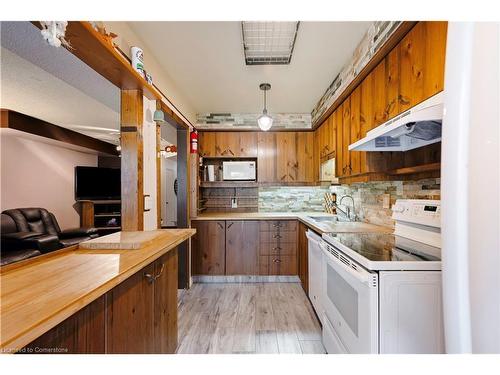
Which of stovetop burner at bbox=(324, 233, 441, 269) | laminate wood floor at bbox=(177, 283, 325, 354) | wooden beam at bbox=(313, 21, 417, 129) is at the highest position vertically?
wooden beam at bbox=(313, 21, 417, 129)

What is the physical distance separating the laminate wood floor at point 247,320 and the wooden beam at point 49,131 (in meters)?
2.06

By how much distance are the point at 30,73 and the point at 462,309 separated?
3055mm

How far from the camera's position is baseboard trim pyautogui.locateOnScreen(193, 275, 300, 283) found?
10.3 ft

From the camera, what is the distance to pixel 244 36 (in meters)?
1.80

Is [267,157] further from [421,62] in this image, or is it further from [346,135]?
[421,62]

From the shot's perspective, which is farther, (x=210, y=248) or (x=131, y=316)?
(x=210, y=248)

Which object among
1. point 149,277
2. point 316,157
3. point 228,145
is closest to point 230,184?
point 228,145

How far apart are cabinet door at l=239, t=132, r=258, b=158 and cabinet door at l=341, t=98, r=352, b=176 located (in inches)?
58.0

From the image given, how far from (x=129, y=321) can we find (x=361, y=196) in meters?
2.44

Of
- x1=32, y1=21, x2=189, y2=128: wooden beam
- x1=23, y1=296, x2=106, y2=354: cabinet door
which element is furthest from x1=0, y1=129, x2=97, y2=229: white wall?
x1=23, y1=296, x2=106, y2=354: cabinet door

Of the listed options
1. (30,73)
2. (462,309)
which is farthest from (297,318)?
(30,73)

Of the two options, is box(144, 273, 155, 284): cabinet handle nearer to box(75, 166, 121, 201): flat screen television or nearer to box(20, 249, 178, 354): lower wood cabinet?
box(20, 249, 178, 354): lower wood cabinet

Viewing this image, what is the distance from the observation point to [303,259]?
2812 mm
